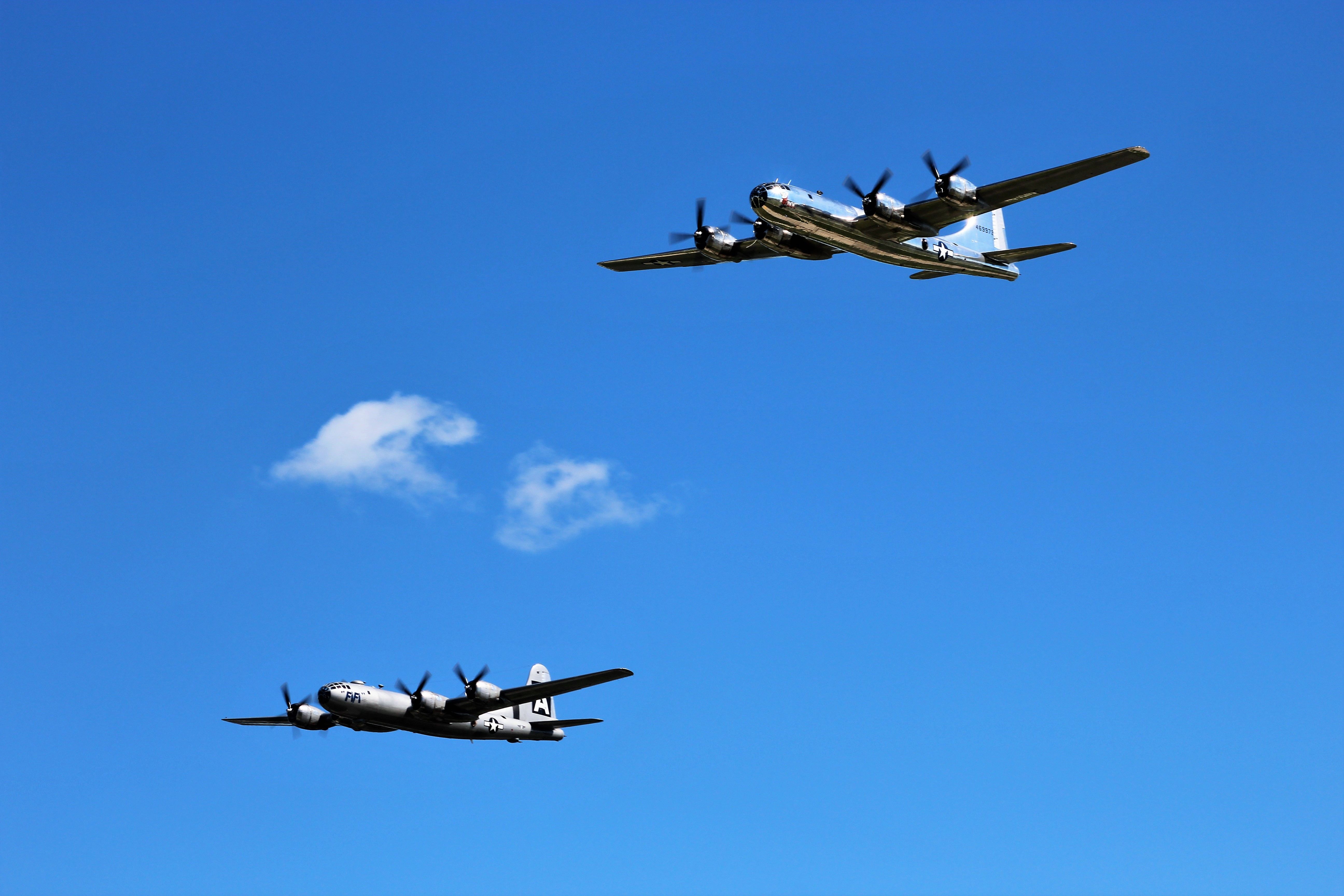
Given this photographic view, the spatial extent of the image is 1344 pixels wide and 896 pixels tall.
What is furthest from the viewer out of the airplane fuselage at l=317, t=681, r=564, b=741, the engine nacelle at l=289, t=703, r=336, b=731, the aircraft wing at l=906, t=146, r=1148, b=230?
the engine nacelle at l=289, t=703, r=336, b=731

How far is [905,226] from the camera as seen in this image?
65938mm

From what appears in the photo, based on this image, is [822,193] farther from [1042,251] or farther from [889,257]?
[1042,251]

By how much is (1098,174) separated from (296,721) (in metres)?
52.4

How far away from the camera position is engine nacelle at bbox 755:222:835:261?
69.9m

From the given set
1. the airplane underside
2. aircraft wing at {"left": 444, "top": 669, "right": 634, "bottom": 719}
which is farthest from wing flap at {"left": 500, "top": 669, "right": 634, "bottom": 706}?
the airplane underside

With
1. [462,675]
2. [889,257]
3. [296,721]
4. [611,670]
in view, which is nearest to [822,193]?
[889,257]

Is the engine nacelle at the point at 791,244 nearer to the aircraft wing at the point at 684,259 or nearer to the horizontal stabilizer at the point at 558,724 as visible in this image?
the aircraft wing at the point at 684,259

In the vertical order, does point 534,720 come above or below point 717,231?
below

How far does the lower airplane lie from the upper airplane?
23899 mm

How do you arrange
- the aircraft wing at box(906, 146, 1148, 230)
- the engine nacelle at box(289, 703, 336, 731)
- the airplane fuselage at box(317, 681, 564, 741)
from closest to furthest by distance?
1. the aircraft wing at box(906, 146, 1148, 230)
2. the airplane fuselage at box(317, 681, 564, 741)
3. the engine nacelle at box(289, 703, 336, 731)

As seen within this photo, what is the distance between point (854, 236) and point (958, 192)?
5483 mm

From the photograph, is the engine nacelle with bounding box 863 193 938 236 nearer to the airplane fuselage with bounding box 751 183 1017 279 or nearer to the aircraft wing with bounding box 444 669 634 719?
the airplane fuselage with bounding box 751 183 1017 279

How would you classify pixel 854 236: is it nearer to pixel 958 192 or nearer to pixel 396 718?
pixel 958 192

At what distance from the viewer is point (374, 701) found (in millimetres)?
68125
